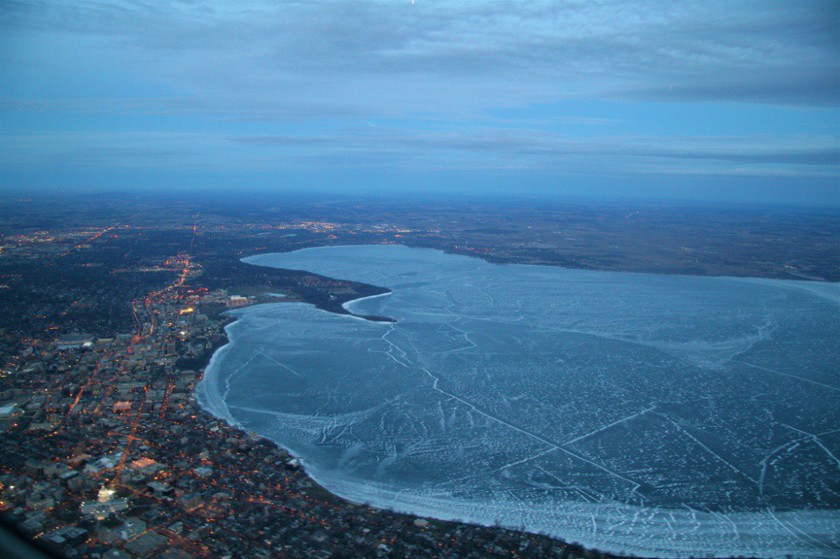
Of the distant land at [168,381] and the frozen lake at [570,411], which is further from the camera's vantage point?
the frozen lake at [570,411]

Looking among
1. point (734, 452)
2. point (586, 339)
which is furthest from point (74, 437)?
point (586, 339)

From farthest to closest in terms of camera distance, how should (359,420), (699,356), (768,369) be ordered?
(699,356) < (768,369) < (359,420)

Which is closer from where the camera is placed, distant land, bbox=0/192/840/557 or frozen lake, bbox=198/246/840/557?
distant land, bbox=0/192/840/557

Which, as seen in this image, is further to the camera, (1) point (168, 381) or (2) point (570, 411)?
(1) point (168, 381)

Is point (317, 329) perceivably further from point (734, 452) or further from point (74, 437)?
point (734, 452)
